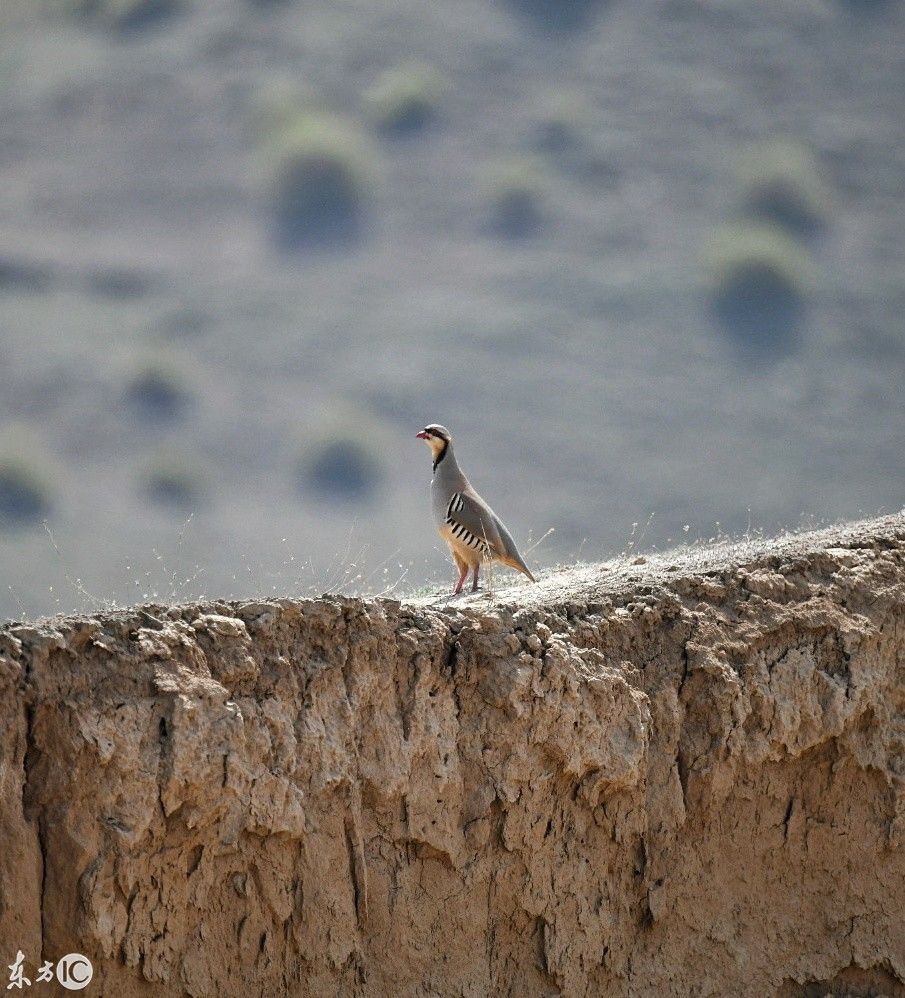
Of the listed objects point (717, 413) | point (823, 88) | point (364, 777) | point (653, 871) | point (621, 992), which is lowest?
point (621, 992)

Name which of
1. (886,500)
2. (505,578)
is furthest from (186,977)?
(886,500)

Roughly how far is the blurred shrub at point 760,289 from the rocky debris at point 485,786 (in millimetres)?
36510

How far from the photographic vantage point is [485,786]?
8789 mm

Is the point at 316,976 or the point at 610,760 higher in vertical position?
the point at 610,760

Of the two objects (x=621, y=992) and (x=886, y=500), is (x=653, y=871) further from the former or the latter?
(x=886, y=500)

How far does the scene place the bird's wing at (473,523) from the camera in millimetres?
10953

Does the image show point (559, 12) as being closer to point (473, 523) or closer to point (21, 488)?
point (21, 488)

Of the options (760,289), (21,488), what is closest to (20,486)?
(21,488)

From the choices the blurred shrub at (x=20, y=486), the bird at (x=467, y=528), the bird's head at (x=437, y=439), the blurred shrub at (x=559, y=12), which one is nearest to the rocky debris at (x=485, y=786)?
the bird at (x=467, y=528)

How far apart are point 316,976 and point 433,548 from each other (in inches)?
1098

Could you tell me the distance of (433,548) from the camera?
36125mm

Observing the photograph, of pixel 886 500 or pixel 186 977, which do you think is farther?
pixel 886 500

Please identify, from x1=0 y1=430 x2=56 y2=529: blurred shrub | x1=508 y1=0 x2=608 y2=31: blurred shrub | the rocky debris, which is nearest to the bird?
the rocky debris

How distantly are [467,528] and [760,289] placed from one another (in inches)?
1512
